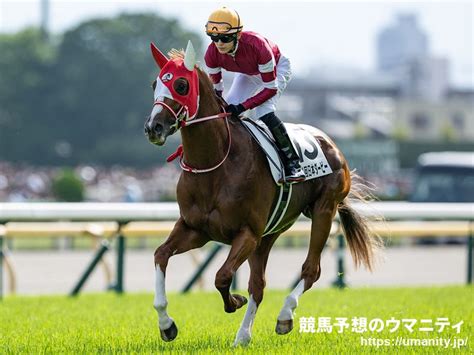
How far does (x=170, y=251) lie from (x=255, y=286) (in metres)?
0.76

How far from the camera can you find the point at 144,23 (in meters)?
91.7

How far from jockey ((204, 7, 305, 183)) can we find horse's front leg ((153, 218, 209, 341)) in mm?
828

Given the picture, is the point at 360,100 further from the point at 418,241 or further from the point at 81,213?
the point at 81,213

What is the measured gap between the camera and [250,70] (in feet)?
22.8

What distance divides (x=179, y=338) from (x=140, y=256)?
1207 centimetres

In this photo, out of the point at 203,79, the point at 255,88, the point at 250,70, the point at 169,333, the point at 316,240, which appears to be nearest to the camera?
the point at 169,333

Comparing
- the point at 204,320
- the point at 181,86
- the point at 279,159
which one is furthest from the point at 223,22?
the point at 204,320

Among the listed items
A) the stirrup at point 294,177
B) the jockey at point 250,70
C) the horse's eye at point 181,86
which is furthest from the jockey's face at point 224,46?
the stirrup at point 294,177

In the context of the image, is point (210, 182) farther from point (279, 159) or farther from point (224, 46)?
point (224, 46)

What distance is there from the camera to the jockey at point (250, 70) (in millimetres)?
6637

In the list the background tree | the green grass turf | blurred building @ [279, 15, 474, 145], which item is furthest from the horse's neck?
blurred building @ [279, 15, 474, 145]

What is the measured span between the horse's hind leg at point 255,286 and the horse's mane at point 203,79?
1.21 m

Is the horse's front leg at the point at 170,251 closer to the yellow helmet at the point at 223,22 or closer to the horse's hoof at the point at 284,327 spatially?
the horse's hoof at the point at 284,327

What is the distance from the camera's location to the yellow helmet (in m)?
6.59
